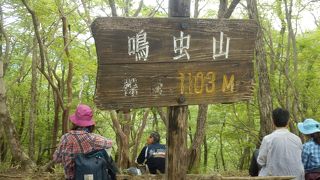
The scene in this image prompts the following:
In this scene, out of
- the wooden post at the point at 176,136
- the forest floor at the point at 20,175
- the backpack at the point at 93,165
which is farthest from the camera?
the forest floor at the point at 20,175

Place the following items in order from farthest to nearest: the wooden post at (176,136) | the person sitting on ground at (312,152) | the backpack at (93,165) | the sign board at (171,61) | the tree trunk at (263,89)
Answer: the tree trunk at (263,89) < the person sitting on ground at (312,152) < the backpack at (93,165) < the wooden post at (176,136) < the sign board at (171,61)

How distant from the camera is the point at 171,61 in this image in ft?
9.65

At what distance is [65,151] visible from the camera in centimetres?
382

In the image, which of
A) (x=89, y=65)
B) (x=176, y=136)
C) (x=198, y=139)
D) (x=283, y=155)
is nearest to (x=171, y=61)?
(x=176, y=136)

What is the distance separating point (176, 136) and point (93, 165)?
1063 mm

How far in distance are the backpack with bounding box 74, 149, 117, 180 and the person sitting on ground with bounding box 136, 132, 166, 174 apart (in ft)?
13.1

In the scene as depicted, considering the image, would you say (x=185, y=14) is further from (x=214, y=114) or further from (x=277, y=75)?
(x=214, y=114)

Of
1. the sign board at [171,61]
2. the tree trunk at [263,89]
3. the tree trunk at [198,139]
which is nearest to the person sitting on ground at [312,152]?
the sign board at [171,61]

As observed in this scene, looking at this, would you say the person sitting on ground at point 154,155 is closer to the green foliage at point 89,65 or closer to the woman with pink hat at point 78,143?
the green foliage at point 89,65

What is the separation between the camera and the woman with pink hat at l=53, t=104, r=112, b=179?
381 cm

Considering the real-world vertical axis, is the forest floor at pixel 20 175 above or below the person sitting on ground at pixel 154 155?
below

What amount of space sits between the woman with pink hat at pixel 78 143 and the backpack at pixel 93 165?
6 centimetres

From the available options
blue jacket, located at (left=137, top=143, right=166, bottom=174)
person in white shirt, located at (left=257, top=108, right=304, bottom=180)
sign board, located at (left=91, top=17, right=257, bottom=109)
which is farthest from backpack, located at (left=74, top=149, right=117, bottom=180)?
blue jacket, located at (left=137, top=143, right=166, bottom=174)

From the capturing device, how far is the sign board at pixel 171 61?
106 inches
